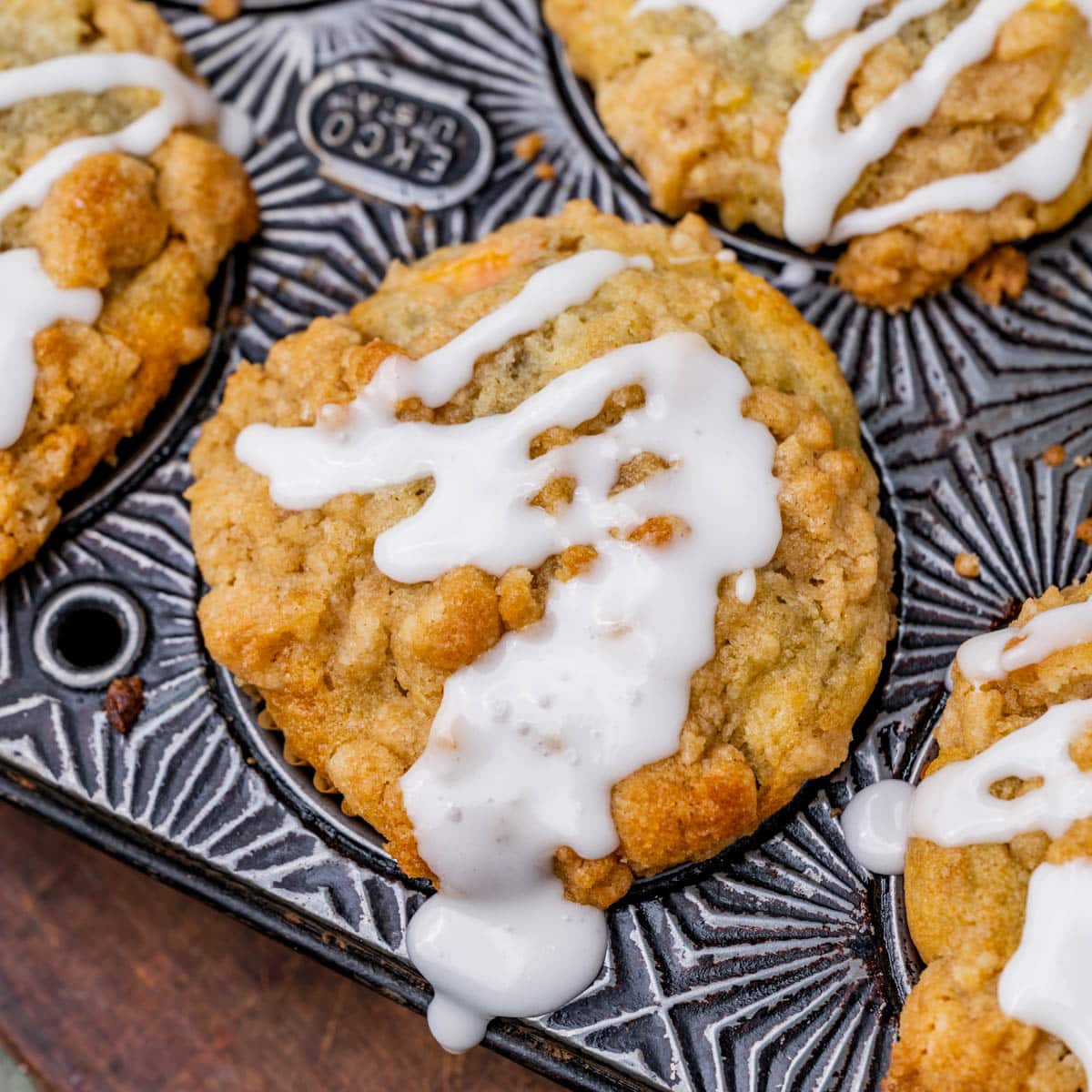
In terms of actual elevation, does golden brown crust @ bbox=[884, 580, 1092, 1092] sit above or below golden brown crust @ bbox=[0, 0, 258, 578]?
below

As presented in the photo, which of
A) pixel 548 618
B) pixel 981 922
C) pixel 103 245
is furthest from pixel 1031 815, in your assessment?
pixel 103 245

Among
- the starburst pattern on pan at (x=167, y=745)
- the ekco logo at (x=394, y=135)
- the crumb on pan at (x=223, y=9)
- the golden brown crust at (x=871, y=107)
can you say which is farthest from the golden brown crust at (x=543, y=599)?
the crumb on pan at (x=223, y=9)

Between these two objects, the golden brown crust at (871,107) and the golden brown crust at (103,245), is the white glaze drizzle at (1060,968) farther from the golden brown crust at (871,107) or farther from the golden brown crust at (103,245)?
the golden brown crust at (103,245)

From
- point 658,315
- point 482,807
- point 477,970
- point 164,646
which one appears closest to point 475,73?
point 658,315

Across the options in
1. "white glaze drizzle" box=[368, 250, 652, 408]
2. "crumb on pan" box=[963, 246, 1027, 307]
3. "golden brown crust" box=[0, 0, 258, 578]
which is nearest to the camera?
"white glaze drizzle" box=[368, 250, 652, 408]

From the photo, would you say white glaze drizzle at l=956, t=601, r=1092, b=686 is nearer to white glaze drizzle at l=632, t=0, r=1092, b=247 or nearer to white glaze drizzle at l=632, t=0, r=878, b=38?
white glaze drizzle at l=632, t=0, r=1092, b=247

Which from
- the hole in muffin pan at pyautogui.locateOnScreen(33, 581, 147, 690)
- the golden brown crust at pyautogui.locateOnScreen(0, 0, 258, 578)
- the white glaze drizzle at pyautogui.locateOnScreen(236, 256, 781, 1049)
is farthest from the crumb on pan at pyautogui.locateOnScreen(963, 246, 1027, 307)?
the hole in muffin pan at pyautogui.locateOnScreen(33, 581, 147, 690)

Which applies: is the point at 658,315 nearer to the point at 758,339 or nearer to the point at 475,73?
the point at 758,339

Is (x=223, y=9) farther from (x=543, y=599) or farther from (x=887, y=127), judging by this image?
(x=543, y=599)
